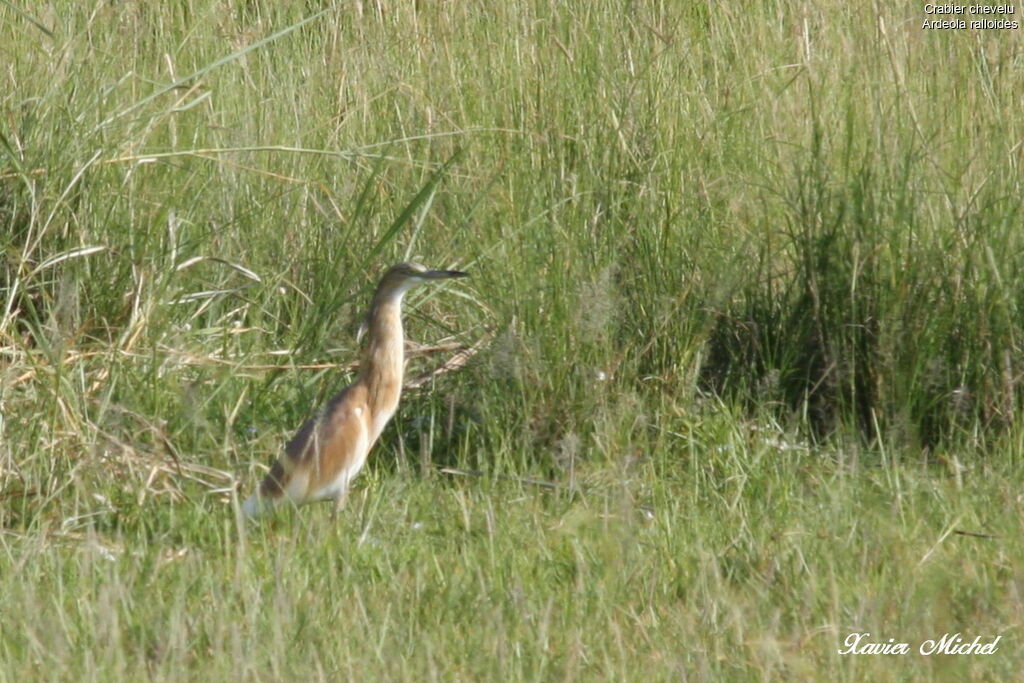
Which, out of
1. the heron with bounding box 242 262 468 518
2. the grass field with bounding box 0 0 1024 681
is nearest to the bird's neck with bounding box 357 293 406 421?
the heron with bounding box 242 262 468 518

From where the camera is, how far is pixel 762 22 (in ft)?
19.1

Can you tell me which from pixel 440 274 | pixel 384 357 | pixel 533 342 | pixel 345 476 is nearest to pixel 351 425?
pixel 345 476

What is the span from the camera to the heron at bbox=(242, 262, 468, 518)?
13.7 ft

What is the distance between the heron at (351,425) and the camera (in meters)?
4.17

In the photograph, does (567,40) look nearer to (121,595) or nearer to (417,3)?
(417,3)

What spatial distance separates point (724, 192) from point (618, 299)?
667mm

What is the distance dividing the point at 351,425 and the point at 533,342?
682 millimetres

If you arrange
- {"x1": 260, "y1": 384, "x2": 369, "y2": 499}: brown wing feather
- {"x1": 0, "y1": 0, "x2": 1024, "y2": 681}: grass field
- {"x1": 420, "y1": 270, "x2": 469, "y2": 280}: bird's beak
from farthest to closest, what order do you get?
{"x1": 420, "y1": 270, "x2": 469, "y2": 280}: bird's beak, {"x1": 260, "y1": 384, "x2": 369, "y2": 499}: brown wing feather, {"x1": 0, "y1": 0, "x2": 1024, "y2": 681}: grass field

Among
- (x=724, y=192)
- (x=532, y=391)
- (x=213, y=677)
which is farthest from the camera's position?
(x=724, y=192)

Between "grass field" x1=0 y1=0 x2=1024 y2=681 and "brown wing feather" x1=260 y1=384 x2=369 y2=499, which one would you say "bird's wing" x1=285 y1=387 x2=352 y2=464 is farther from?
"grass field" x1=0 y1=0 x2=1024 y2=681

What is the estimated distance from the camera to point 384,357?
14.9ft

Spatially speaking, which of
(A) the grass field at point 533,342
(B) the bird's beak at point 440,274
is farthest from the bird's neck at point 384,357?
(A) the grass field at point 533,342

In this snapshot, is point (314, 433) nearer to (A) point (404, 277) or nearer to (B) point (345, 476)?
(B) point (345, 476)

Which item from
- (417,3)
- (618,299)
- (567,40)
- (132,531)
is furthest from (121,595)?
(417,3)
